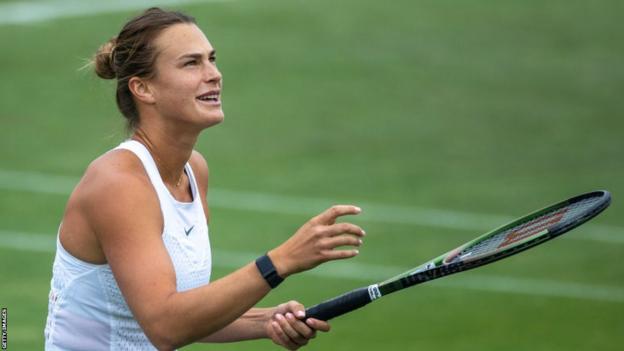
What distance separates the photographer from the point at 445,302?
12.2 m

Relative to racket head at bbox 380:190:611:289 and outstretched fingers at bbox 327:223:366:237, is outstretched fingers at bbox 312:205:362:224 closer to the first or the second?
outstretched fingers at bbox 327:223:366:237

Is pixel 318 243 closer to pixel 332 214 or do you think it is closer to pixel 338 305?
pixel 332 214

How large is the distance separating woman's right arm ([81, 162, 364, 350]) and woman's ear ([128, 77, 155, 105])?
433 millimetres

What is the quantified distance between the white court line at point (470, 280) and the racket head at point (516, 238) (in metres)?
5.25

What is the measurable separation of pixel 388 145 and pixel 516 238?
8.97 metres

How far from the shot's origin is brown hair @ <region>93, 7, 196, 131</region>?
22.0 ft

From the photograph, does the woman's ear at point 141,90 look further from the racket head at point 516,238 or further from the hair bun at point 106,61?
the racket head at point 516,238

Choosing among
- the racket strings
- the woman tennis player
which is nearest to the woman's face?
the woman tennis player

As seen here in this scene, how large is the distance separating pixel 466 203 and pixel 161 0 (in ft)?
19.5

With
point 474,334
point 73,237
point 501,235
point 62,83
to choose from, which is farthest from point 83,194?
point 62,83

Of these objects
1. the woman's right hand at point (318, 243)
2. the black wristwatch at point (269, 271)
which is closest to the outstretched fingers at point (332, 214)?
the woman's right hand at point (318, 243)

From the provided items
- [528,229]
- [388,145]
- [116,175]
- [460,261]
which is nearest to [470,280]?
[388,145]

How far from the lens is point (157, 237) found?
633 cm

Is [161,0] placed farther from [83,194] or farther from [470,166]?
[83,194]
